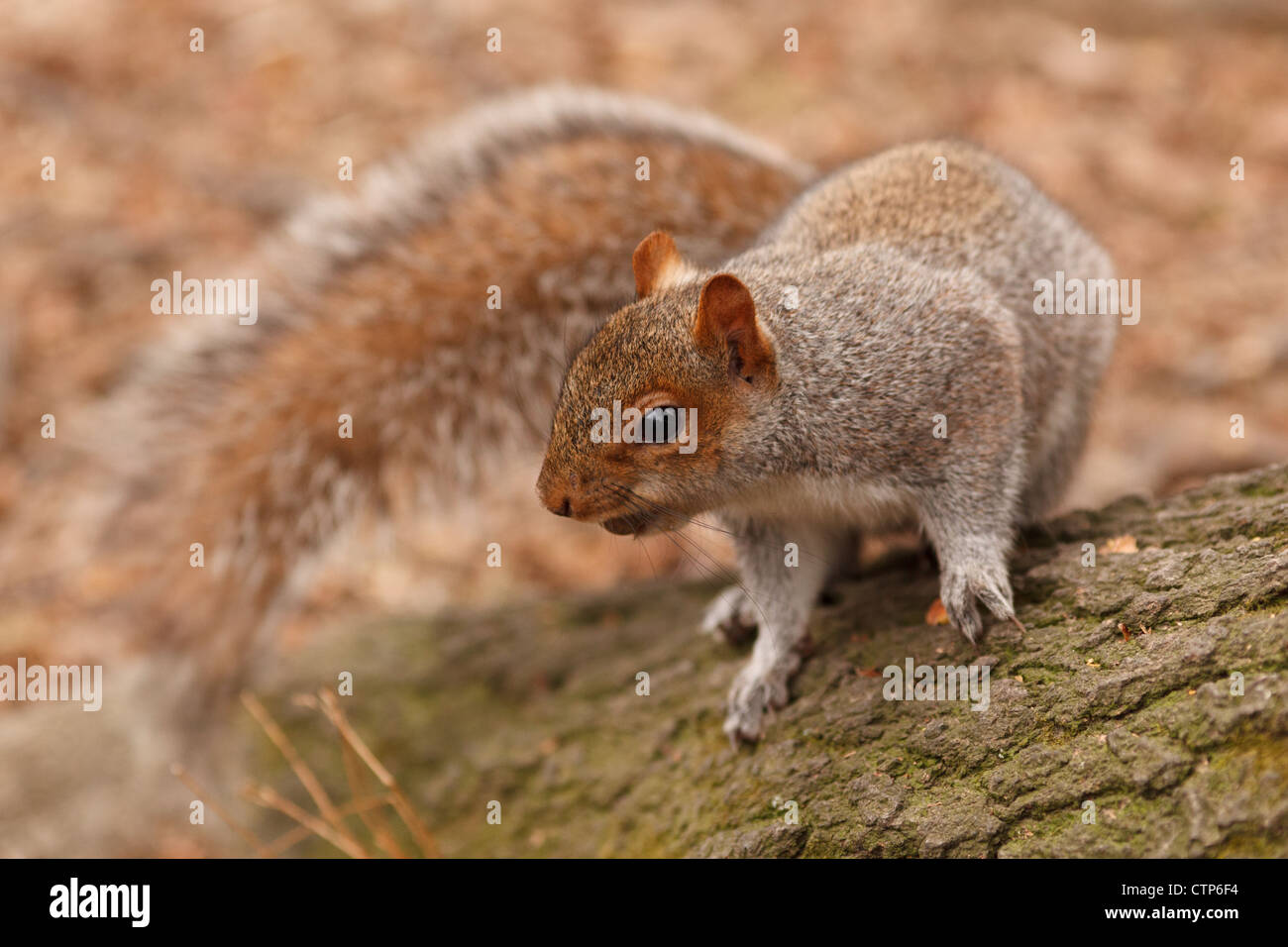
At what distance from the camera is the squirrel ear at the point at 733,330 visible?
196cm

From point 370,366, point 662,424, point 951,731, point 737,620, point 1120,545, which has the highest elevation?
point 370,366

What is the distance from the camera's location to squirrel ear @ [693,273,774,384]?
1.96 meters

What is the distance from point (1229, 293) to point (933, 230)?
302cm

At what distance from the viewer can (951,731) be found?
1949 mm

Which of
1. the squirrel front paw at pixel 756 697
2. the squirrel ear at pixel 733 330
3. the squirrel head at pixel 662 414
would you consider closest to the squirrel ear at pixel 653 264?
the squirrel head at pixel 662 414

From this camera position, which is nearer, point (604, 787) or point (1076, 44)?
point (604, 787)

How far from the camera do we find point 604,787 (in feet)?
8.42

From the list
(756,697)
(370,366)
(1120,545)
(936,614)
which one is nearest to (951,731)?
(936,614)

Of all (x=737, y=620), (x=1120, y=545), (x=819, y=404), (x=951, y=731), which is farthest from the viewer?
(x=737, y=620)

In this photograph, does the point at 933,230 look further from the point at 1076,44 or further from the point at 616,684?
the point at 1076,44

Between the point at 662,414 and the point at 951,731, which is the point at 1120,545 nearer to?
the point at 951,731

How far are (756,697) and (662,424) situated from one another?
2.26ft

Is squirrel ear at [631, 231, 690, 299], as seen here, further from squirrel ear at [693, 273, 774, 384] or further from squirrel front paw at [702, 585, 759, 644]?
squirrel front paw at [702, 585, 759, 644]
